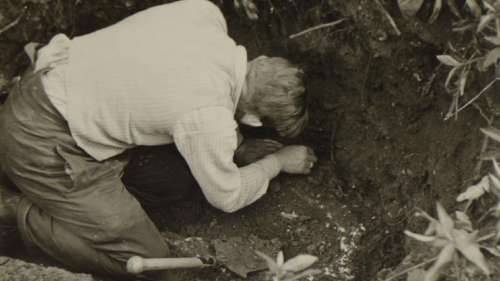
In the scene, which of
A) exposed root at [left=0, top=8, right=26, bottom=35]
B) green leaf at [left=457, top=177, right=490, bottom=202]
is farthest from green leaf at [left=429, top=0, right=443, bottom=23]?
exposed root at [left=0, top=8, right=26, bottom=35]

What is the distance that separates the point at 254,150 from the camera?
8.67ft

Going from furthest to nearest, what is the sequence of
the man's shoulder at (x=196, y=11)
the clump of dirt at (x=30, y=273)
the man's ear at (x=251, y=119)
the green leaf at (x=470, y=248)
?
the man's ear at (x=251, y=119) → the man's shoulder at (x=196, y=11) → the clump of dirt at (x=30, y=273) → the green leaf at (x=470, y=248)

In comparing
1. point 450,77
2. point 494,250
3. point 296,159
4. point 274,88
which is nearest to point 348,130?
point 296,159

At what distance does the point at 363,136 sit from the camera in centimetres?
256

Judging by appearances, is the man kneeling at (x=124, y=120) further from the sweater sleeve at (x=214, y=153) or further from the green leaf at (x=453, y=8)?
the green leaf at (x=453, y=8)

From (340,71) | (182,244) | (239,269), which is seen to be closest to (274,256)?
(239,269)

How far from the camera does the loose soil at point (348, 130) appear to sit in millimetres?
2254

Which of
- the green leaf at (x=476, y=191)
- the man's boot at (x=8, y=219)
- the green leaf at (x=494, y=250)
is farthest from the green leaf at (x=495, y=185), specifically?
the man's boot at (x=8, y=219)

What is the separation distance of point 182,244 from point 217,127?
62 cm

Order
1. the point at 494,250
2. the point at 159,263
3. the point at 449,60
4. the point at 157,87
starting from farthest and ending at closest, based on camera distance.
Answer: the point at 159,263 < the point at 157,87 < the point at 449,60 < the point at 494,250

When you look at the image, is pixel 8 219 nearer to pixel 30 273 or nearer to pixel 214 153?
pixel 30 273

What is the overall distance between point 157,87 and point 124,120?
15 cm

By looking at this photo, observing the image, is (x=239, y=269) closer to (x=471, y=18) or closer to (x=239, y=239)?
(x=239, y=239)

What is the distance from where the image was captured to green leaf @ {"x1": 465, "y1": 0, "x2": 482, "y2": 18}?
6.55 ft
